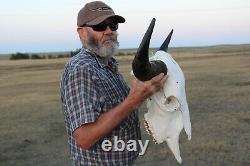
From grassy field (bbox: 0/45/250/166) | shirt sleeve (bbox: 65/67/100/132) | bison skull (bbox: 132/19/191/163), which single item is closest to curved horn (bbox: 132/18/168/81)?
bison skull (bbox: 132/19/191/163)

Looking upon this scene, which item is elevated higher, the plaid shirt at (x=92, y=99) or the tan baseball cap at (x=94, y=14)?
the tan baseball cap at (x=94, y=14)

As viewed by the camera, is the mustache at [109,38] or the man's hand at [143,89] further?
the mustache at [109,38]

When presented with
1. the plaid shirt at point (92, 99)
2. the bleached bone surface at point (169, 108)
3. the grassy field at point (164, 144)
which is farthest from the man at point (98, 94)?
the grassy field at point (164, 144)

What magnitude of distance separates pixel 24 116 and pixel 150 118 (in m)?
10.6

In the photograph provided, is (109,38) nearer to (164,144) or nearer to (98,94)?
(98,94)

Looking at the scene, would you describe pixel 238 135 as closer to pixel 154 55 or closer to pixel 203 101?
pixel 203 101

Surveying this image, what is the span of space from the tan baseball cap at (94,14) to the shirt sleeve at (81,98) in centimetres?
34

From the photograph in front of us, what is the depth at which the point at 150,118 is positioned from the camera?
3.00m

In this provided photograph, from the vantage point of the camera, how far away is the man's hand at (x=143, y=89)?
8.80ft

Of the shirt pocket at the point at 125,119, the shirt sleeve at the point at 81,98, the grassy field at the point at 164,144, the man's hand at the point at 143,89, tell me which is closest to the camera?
the man's hand at the point at 143,89

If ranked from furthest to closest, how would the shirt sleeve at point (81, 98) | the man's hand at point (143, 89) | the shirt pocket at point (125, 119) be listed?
the shirt pocket at point (125, 119), the shirt sleeve at point (81, 98), the man's hand at point (143, 89)

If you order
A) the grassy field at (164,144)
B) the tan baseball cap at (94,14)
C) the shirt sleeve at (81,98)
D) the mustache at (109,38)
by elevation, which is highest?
the tan baseball cap at (94,14)

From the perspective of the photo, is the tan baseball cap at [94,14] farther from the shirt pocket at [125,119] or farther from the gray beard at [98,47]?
the shirt pocket at [125,119]

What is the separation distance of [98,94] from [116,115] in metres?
0.22
